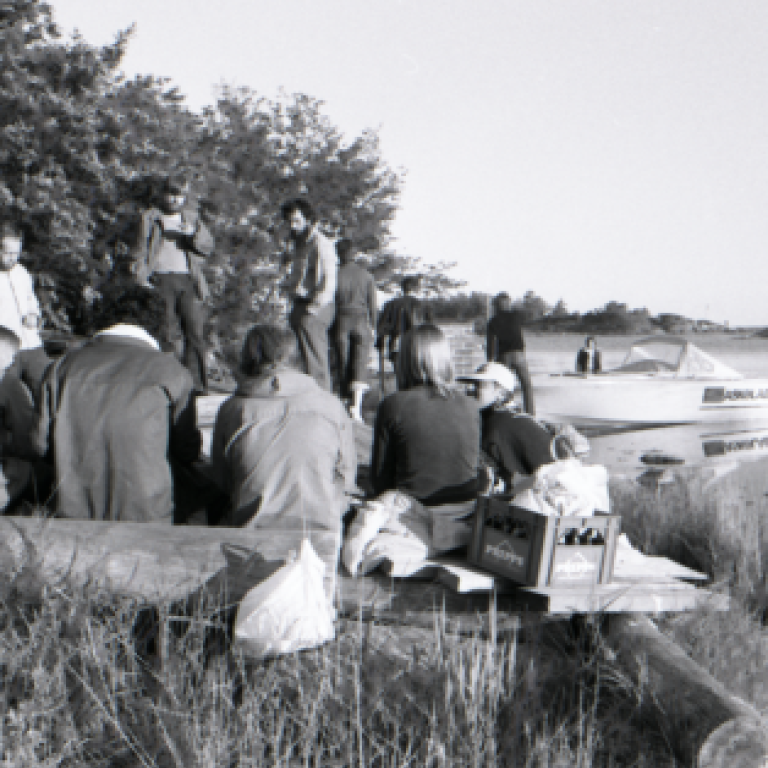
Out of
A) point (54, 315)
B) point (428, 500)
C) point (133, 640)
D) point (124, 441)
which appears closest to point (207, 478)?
point (124, 441)

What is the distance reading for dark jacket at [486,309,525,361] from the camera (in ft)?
41.1

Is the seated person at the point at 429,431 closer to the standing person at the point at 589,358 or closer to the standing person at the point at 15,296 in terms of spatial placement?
the standing person at the point at 15,296

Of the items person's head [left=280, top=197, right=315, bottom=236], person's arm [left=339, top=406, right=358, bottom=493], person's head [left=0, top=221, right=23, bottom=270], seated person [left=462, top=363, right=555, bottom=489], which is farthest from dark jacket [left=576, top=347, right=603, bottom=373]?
person's arm [left=339, top=406, right=358, bottom=493]

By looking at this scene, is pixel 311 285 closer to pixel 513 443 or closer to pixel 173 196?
pixel 173 196

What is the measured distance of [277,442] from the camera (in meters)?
4.18

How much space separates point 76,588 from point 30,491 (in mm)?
1371

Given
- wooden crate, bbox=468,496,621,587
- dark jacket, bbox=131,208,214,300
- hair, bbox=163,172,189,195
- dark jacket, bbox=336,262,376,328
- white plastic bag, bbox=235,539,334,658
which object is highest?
hair, bbox=163,172,189,195

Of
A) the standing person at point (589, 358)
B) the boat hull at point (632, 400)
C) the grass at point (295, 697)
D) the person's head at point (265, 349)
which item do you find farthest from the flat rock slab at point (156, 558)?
the standing person at point (589, 358)

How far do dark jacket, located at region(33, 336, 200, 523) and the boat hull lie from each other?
38.7ft

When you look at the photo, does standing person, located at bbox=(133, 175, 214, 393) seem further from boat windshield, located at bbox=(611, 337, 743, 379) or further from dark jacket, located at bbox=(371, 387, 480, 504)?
boat windshield, located at bbox=(611, 337, 743, 379)

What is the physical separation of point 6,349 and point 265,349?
145cm

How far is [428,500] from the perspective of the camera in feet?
14.7

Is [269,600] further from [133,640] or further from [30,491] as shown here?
[30,491]

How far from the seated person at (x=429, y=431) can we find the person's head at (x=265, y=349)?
55 centimetres
